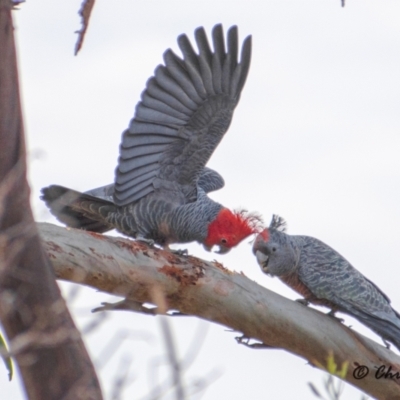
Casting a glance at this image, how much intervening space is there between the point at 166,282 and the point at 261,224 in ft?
4.97

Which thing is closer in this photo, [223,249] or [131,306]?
[131,306]

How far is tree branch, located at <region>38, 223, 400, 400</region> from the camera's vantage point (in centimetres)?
483

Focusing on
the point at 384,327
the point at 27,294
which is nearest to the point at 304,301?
the point at 384,327

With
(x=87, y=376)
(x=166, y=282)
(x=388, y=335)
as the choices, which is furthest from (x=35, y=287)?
(x=388, y=335)

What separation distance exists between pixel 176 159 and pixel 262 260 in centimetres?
92

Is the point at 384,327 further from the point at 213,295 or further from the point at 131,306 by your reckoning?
the point at 131,306

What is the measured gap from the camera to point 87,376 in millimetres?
2902

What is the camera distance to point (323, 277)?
6.05 meters

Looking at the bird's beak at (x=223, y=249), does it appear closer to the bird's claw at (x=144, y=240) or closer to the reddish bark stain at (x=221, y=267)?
the bird's claw at (x=144, y=240)

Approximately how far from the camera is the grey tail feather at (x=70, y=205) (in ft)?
19.7

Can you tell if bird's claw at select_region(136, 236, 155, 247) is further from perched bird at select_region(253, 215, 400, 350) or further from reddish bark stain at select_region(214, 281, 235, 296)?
perched bird at select_region(253, 215, 400, 350)

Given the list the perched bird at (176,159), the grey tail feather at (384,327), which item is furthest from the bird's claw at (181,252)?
the grey tail feather at (384,327)

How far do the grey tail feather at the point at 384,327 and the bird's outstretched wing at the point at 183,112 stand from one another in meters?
1.52

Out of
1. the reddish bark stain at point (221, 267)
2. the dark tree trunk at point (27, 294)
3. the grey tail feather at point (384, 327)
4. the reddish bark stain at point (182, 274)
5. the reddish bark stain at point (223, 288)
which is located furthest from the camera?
the grey tail feather at point (384, 327)
